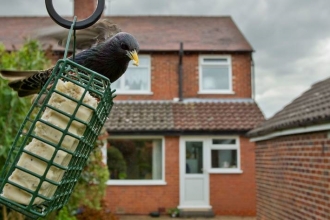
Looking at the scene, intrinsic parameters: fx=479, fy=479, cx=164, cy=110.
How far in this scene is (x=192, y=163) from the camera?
1600cm

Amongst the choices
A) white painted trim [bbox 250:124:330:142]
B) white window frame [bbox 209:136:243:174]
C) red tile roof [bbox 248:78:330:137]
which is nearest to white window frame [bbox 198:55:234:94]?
white window frame [bbox 209:136:243:174]

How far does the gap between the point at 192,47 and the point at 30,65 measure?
10.5 metres

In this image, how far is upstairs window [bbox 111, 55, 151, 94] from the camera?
16.7m

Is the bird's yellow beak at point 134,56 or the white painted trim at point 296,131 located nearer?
the bird's yellow beak at point 134,56

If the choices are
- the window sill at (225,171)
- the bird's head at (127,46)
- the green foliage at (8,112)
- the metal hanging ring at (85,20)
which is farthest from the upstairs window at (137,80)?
the metal hanging ring at (85,20)

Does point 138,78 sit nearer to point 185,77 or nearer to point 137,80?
point 137,80

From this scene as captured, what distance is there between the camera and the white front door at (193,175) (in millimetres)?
15477

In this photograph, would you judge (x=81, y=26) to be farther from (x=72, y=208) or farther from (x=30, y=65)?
(x=72, y=208)

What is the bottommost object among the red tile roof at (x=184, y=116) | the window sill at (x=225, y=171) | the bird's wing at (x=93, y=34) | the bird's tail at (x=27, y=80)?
the window sill at (x=225, y=171)

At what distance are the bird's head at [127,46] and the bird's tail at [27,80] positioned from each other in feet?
1.31

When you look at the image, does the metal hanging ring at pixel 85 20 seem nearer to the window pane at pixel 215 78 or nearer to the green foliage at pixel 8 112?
the green foliage at pixel 8 112

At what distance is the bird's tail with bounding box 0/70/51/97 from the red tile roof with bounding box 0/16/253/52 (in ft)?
44.8

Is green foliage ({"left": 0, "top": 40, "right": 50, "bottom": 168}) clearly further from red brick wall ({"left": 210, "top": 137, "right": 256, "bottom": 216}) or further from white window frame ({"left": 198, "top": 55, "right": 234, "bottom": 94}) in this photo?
white window frame ({"left": 198, "top": 55, "right": 234, "bottom": 94})

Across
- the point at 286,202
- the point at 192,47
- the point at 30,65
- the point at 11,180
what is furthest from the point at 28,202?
the point at 192,47
